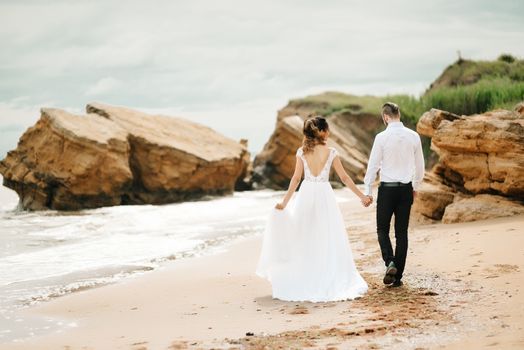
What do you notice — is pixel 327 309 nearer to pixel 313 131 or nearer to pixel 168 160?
pixel 313 131

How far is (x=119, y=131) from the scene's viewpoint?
22.4m

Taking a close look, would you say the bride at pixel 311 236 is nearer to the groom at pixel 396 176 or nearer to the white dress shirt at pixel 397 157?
the groom at pixel 396 176

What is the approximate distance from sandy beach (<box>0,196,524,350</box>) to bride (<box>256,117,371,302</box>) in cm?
37

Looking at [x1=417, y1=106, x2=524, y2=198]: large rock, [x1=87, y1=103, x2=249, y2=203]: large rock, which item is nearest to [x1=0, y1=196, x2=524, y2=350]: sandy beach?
[x1=417, y1=106, x2=524, y2=198]: large rock

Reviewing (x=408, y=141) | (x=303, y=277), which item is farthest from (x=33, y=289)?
(x=408, y=141)

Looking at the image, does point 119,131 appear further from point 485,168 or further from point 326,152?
point 326,152

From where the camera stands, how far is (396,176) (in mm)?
7695

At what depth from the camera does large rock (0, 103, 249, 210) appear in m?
21.0

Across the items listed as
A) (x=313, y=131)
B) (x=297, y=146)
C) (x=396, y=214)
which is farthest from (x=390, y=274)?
(x=297, y=146)

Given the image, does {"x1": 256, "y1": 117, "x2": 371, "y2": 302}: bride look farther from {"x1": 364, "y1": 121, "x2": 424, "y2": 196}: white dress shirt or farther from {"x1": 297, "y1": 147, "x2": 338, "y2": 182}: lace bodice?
{"x1": 364, "y1": 121, "x2": 424, "y2": 196}: white dress shirt

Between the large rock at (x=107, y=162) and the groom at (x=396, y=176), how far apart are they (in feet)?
48.0

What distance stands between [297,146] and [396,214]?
21362mm

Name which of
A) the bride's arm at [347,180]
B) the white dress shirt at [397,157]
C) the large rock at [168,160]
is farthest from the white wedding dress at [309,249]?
the large rock at [168,160]

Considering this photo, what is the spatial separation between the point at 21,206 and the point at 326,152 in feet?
57.7
